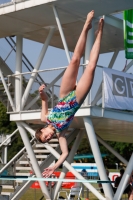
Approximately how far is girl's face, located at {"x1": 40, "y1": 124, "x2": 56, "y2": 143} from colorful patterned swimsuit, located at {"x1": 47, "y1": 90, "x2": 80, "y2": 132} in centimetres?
14

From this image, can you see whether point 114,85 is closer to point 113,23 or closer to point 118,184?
point 113,23

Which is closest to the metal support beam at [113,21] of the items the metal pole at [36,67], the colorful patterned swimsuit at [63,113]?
the metal pole at [36,67]

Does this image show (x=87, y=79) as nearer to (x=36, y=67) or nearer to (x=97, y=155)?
(x=97, y=155)

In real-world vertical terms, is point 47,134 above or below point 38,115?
above

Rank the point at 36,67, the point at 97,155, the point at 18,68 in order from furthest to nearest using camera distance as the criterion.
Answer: the point at 18,68
the point at 36,67
the point at 97,155

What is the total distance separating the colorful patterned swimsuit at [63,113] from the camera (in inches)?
333

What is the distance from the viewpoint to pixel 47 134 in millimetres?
8156

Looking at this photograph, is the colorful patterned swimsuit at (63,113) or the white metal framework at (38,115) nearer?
the colorful patterned swimsuit at (63,113)

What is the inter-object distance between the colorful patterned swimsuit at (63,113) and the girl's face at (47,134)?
→ 135 mm

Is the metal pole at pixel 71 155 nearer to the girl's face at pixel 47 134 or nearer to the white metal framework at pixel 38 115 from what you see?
the white metal framework at pixel 38 115

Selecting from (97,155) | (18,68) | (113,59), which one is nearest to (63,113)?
(97,155)

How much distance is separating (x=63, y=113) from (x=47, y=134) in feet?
1.98

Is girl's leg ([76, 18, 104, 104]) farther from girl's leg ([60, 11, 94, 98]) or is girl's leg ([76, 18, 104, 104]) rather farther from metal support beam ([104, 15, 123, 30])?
metal support beam ([104, 15, 123, 30])

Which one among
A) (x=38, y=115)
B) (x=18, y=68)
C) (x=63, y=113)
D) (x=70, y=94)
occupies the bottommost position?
(x=38, y=115)
